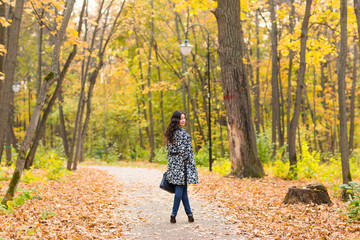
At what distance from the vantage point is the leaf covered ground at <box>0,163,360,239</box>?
4727 millimetres

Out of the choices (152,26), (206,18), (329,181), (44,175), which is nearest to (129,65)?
(152,26)

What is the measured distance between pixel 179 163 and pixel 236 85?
17.8ft

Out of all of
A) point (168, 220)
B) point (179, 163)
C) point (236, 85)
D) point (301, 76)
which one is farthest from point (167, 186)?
point (301, 76)

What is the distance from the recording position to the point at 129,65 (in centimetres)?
2683

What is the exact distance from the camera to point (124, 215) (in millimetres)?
6445

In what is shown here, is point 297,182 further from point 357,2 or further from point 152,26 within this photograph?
point 152,26

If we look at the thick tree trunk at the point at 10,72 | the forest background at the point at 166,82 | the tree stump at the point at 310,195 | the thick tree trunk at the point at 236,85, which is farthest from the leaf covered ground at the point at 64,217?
the forest background at the point at 166,82

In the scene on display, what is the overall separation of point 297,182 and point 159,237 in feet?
20.9

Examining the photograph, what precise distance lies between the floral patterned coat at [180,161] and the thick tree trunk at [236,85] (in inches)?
197

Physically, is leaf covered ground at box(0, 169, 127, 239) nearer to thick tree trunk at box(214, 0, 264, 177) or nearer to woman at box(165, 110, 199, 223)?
woman at box(165, 110, 199, 223)

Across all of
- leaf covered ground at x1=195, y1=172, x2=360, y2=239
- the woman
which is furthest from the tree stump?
the woman

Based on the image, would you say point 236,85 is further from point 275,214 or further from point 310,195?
point 275,214

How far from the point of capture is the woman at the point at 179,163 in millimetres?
5598

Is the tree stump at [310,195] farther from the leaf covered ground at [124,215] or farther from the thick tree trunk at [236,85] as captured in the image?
the thick tree trunk at [236,85]
